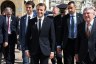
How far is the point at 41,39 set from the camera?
830cm

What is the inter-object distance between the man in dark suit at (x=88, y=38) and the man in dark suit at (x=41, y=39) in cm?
72

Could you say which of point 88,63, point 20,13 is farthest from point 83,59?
point 20,13

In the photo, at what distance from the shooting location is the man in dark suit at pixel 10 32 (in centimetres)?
1164

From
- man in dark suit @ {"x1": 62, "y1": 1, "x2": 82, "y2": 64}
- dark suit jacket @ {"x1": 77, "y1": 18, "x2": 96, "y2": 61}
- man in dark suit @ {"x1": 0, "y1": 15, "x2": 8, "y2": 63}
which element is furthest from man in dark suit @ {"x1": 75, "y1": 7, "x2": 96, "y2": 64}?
man in dark suit @ {"x1": 0, "y1": 15, "x2": 8, "y2": 63}

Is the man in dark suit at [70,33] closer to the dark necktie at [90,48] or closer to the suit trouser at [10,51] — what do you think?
the dark necktie at [90,48]

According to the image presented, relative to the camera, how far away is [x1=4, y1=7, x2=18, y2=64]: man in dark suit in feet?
38.2

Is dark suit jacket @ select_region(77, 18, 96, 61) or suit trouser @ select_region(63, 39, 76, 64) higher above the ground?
dark suit jacket @ select_region(77, 18, 96, 61)

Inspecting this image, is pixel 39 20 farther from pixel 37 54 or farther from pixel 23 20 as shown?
pixel 23 20

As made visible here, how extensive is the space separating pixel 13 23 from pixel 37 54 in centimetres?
351

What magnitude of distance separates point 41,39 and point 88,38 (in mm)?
1102

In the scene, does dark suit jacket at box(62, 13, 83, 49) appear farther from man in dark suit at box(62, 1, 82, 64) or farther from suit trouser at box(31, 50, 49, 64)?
suit trouser at box(31, 50, 49, 64)

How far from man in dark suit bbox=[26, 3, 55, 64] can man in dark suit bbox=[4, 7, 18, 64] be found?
3.28 m

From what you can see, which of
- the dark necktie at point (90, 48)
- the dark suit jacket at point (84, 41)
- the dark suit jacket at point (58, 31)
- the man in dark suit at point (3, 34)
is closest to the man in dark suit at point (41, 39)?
the dark suit jacket at point (84, 41)

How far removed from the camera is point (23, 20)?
11.2 meters
